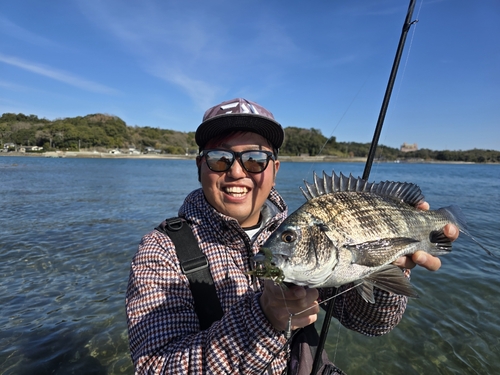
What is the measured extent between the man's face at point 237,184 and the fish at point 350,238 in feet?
1.49

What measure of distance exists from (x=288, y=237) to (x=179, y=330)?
2.98 feet

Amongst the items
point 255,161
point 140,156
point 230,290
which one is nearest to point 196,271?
point 230,290

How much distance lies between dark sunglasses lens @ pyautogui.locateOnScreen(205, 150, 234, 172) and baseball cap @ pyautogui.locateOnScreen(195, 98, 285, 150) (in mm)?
211

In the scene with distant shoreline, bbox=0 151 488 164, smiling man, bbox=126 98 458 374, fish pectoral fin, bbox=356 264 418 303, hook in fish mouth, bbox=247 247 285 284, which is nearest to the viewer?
hook in fish mouth, bbox=247 247 285 284

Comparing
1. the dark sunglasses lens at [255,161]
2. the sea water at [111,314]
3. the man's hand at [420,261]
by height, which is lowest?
the sea water at [111,314]

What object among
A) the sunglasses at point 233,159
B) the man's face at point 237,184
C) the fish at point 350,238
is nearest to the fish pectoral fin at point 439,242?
the fish at point 350,238

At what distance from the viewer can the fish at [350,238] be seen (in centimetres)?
165

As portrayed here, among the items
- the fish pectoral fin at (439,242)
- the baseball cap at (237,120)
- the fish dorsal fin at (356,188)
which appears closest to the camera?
the fish dorsal fin at (356,188)

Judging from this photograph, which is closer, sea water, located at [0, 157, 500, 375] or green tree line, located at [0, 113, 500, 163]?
sea water, located at [0, 157, 500, 375]

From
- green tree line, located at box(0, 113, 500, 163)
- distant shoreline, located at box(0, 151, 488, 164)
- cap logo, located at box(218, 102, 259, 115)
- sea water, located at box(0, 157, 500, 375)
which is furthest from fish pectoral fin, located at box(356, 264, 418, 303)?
distant shoreline, located at box(0, 151, 488, 164)

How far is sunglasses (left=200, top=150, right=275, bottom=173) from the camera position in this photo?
2.43 m

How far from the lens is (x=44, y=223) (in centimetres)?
1240

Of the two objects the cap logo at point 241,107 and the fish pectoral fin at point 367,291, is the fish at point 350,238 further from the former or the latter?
→ the cap logo at point 241,107

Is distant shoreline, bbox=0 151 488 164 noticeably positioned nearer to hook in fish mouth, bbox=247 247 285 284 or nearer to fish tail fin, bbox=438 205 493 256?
fish tail fin, bbox=438 205 493 256
